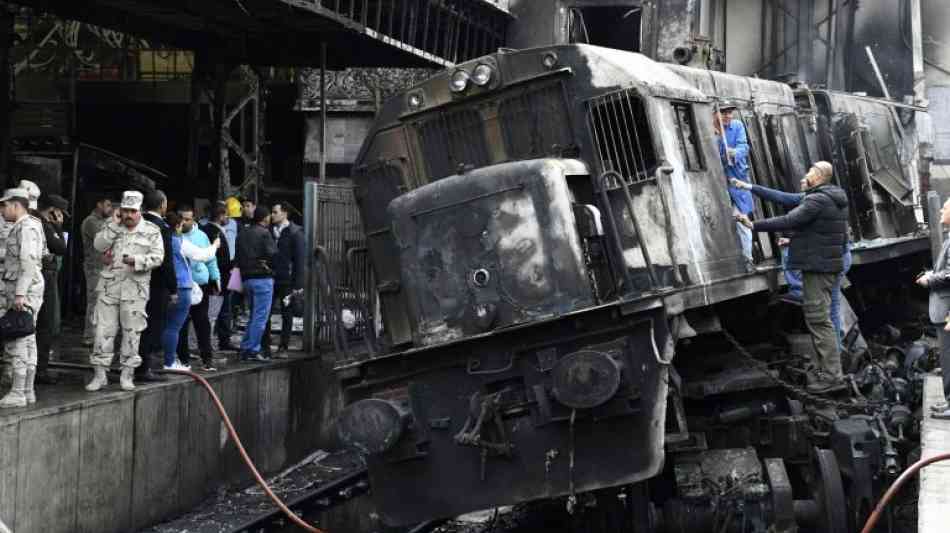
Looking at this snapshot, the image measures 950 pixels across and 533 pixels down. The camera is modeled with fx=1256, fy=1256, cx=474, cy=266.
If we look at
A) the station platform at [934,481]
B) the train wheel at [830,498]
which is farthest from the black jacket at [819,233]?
the train wheel at [830,498]

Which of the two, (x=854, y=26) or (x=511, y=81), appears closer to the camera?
(x=511, y=81)

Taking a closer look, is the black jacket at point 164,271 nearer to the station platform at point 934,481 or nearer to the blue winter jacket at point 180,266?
the blue winter jacket at point 180,266

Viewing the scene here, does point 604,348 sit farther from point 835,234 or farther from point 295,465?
point 295,465

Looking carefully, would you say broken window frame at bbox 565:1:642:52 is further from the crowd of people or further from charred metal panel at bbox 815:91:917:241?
the crowd of people

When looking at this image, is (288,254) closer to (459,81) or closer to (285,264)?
(285,264)

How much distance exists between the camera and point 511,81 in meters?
9.47

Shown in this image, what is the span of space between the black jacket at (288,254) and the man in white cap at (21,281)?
4.42 metres

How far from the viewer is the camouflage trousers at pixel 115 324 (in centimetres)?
1064

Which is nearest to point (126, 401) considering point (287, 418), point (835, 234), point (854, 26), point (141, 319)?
point (141, 319)

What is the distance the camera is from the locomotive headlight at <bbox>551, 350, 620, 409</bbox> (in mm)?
8281

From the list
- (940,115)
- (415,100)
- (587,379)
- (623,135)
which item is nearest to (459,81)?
(415,100)

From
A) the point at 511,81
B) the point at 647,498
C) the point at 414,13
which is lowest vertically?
the point at 647,498

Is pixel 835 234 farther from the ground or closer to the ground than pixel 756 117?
closer to the ground

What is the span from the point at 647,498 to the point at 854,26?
76.0 ft
